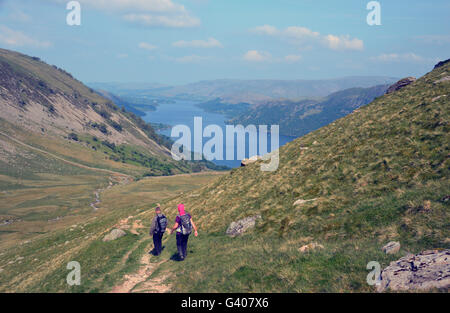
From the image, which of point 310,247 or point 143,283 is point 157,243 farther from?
point 310,247

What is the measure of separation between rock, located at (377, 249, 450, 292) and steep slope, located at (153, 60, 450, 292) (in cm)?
62

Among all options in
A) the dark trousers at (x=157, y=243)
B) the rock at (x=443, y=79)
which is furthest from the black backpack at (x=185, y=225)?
the rock at (x=443, y=79)

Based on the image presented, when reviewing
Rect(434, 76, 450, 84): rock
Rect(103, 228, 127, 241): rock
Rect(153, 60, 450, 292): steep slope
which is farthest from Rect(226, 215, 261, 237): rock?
Rect(434, 76, 450, 84): rock

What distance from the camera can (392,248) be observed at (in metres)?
11.1

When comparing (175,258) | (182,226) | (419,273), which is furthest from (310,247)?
(175,258)

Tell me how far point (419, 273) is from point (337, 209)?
783 centimetres

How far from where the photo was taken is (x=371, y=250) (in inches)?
451

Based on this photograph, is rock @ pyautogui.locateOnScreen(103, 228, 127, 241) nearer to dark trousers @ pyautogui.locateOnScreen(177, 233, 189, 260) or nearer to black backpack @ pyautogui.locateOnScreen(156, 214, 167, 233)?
black backpack @ pyautogui.locateOnScreen(156, 214, 167, 233)

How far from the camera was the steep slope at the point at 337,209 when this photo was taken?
11117 millimetres

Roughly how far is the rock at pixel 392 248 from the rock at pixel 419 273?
123 cm

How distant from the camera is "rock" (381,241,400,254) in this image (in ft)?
36.1
